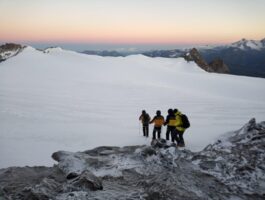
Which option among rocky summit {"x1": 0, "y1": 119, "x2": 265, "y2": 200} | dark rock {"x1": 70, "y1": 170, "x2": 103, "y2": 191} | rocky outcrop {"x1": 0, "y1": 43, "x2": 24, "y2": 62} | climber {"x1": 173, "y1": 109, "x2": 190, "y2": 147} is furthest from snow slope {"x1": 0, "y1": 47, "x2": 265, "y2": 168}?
rocky outcrop {"x1": 0, "y1": 43, "x2": 24, "y2": 62}

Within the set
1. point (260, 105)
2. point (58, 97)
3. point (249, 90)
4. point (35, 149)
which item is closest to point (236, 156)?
point (35, 149)

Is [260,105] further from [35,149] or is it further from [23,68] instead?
[23,68]

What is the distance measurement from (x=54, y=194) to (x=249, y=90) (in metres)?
28.4

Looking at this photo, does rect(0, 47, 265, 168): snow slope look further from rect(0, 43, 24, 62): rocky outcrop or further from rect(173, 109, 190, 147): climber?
rect(0, 43, 24, 62): rocky outcrop

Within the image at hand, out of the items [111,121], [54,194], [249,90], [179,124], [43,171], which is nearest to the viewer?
[54,194]

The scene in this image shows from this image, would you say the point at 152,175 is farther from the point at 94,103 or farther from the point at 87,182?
the point at 94,103

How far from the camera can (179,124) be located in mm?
10672

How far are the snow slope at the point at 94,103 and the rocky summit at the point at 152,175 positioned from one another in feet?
8.99

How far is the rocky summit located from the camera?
5.93m

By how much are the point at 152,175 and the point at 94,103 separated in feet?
50.6

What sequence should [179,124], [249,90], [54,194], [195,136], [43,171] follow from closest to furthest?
1. [54,194]
2. [43,171]
3. [179,124]
4. [195,136]
5. [249,90]

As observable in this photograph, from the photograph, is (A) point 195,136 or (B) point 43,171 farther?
(A) point 195,136

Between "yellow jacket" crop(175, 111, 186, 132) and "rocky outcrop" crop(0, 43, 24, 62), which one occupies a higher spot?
"rocky outcrop" crop(0, 43, 24, 62)

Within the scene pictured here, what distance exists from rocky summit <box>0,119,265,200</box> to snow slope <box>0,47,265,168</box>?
108 inches
